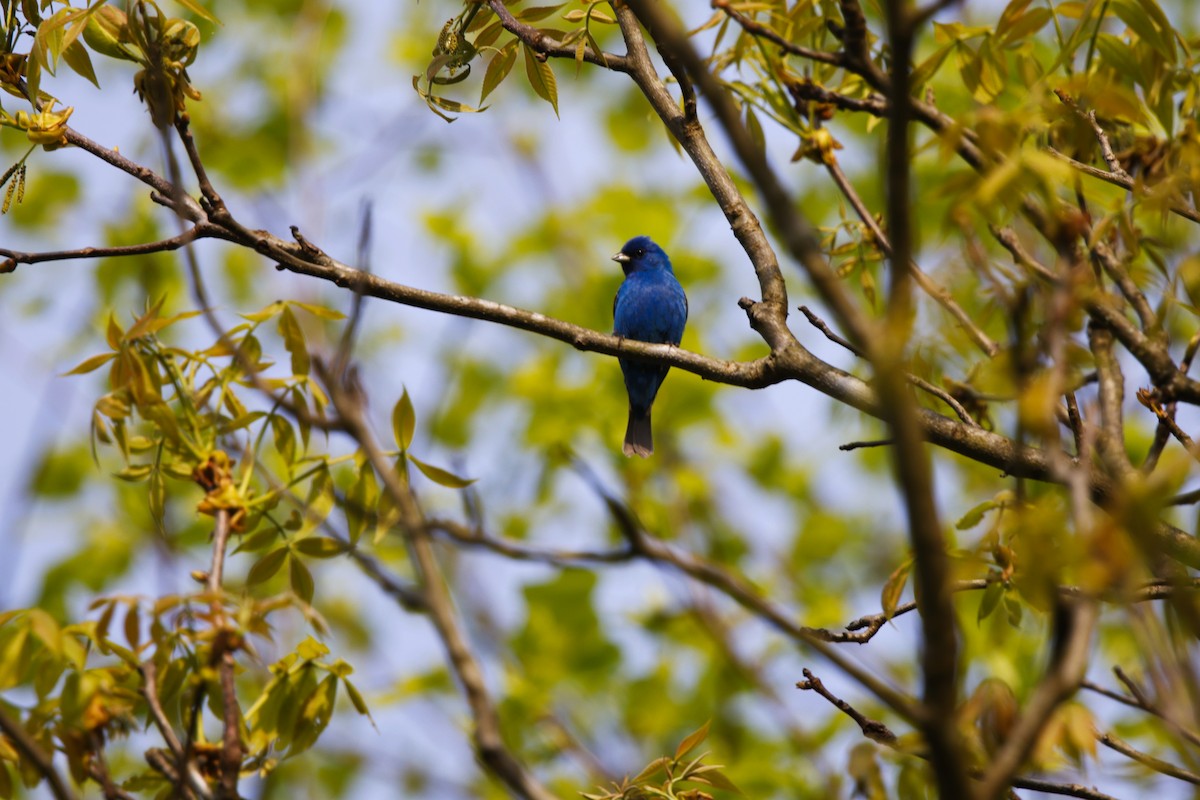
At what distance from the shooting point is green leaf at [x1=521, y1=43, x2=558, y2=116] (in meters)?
3.63

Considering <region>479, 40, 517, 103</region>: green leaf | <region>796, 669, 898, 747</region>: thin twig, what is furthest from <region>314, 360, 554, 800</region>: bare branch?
<region>479, 40, 517, 103</region>: green leaf

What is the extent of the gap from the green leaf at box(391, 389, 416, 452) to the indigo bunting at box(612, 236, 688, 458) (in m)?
4.66

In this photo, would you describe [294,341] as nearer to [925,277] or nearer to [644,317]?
[925,277]

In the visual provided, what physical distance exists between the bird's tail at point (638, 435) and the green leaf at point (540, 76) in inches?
179

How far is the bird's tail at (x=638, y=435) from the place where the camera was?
8.14 meters

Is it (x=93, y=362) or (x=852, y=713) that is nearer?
(x=852, y=713)

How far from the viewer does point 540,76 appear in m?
3.66

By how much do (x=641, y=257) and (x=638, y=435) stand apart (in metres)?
1.90

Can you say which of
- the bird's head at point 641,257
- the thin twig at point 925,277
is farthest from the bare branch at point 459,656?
the bird's head at point 641,257

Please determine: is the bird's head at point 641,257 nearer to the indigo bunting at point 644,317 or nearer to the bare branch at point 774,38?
the indigo bunting at point 644,317

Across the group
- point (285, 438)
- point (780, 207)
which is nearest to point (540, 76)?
point (285, 438)

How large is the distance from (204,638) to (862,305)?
734 cm

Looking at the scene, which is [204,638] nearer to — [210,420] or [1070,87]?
[210,420]

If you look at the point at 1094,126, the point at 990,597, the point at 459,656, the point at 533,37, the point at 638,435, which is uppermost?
the point at 638,435
